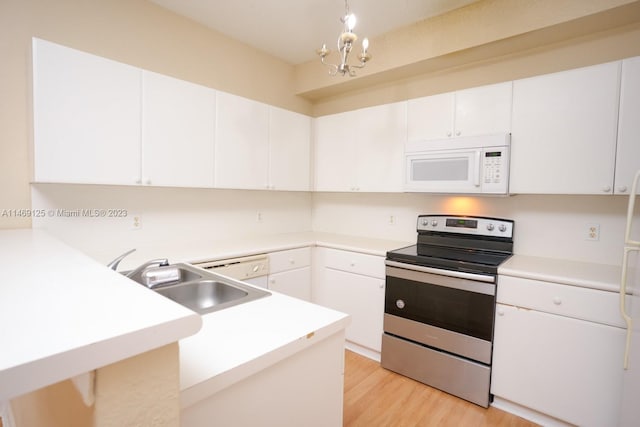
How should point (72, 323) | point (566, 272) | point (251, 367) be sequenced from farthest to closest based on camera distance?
point (566, 272) → point (251, 367) → point (72, 323)

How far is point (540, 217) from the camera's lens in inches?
91.5

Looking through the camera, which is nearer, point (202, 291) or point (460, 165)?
point (202, 291)

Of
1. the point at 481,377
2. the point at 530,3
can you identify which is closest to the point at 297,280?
the point at 481,377

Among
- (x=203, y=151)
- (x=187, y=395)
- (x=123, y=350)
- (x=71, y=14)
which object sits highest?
(x=71, y=14)

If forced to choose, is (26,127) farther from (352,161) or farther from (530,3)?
(530,3)

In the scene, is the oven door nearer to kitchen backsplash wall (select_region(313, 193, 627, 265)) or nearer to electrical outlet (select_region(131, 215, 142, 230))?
kitchen backsplash wall (select_region(313, 193, 627, 265))

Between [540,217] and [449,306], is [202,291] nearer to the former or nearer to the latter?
[449,306]

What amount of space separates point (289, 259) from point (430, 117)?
1.63m

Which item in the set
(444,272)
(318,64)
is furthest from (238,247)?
(318,64)

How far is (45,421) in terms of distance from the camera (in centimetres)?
91

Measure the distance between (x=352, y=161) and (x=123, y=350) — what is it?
272 centimetres

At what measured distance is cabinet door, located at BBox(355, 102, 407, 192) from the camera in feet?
8.89

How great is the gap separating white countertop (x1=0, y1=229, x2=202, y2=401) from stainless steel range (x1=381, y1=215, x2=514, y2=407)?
1904 mm

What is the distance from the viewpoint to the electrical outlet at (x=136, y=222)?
2.37m
